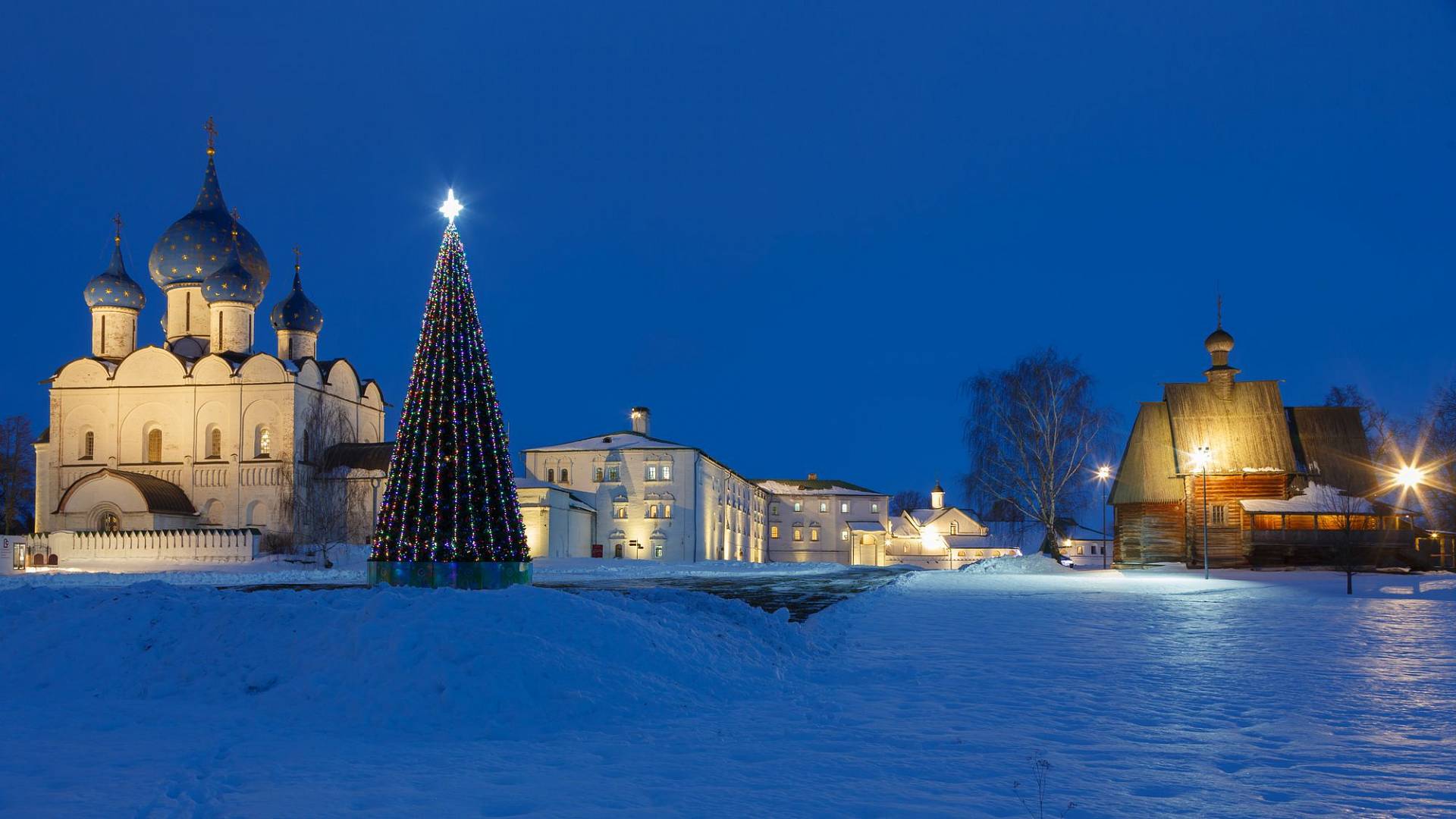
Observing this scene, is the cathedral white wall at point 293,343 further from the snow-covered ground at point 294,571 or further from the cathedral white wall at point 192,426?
the snow-covered ground at point 294,571

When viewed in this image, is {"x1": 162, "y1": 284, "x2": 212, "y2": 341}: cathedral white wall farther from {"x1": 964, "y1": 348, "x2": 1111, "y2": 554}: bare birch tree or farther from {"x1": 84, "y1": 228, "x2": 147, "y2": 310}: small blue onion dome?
{"x1": 964, "y1": 348, "x2": 1111, "y2": 554}: bare birch tree

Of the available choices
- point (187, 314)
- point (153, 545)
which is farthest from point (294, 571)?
point (187, 314)

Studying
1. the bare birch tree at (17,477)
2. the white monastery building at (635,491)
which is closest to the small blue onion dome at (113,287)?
the bare birch tree at (17,477)

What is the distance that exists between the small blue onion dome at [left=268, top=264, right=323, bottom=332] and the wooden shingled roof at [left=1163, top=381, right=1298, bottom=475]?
4512 centimetres

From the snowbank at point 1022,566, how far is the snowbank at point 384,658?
27006 millimetres

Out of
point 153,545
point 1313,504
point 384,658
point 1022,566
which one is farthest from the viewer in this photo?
point 153,545

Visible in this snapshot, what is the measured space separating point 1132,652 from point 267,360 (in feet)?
165

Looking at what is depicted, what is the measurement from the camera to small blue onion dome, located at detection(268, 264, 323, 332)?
193ft

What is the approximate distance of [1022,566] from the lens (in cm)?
3781

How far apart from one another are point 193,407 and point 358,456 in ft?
29.5

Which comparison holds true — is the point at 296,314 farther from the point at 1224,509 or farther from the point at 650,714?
the point at 650,714

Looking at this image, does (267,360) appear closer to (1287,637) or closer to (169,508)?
(169,508)

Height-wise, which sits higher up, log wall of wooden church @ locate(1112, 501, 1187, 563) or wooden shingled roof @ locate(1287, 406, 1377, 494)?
wooden shingled roof @ locate(1287, 406, 1377, 494)

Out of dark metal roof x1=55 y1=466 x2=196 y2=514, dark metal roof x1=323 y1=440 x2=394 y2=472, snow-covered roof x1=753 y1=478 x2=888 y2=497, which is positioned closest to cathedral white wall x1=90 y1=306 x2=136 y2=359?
dark metal roof x1=55 y1=466 x2=196 y2=514
